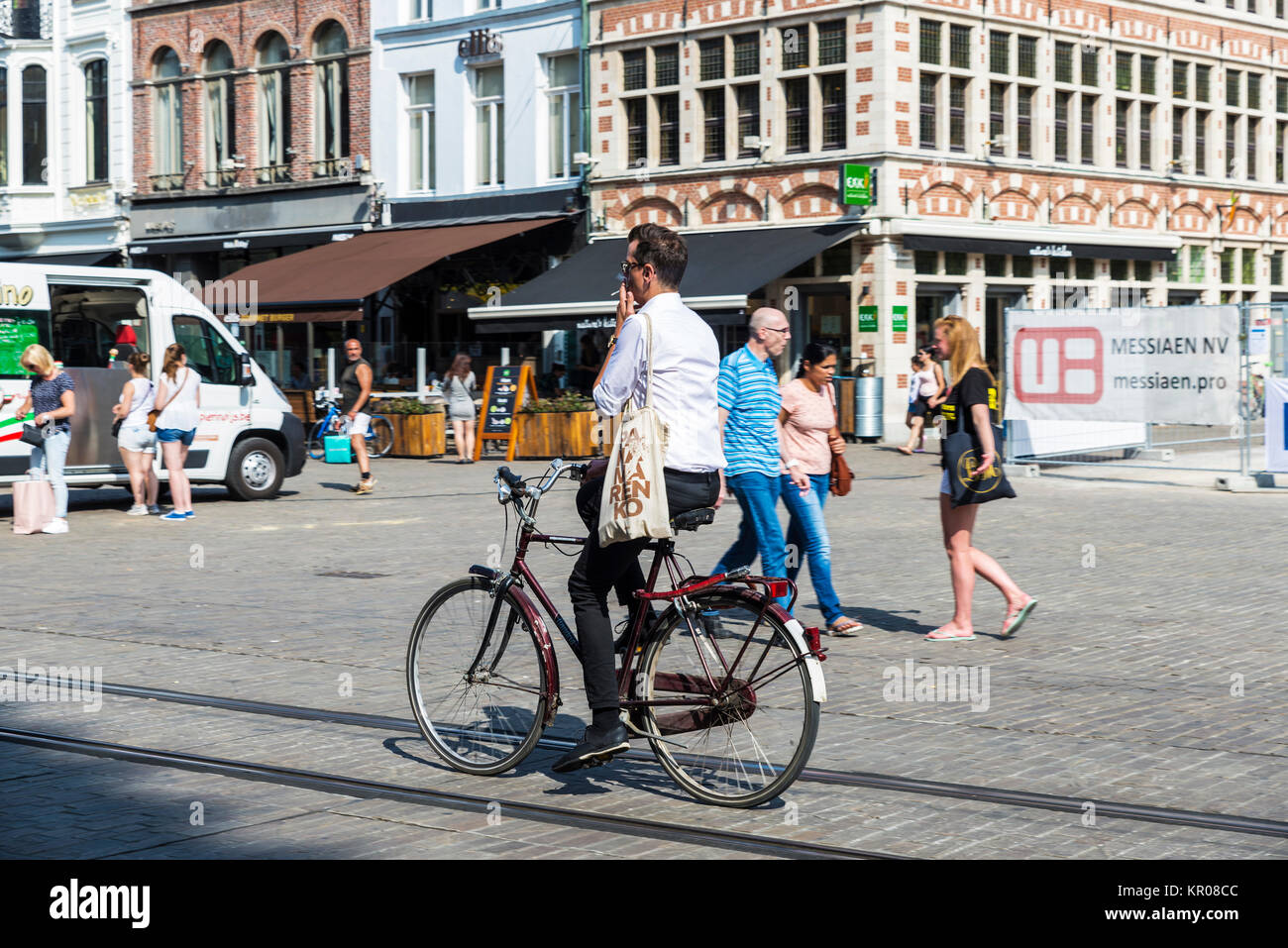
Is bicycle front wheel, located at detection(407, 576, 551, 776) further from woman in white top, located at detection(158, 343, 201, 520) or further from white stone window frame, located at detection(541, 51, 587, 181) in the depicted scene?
white stone window frame, located at detection(541, 51, 587, 181)

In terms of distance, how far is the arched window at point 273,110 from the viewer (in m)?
35.2

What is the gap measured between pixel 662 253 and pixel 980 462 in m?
3.84

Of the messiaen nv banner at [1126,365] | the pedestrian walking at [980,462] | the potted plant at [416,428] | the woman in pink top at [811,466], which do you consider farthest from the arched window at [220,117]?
the pedestrian walking at [980,462]

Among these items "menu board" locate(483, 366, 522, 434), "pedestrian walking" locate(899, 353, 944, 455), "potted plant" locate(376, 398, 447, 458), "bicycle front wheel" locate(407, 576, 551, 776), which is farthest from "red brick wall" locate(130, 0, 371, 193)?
"bicycle front wheel" locate(407, 576, 551, 776)

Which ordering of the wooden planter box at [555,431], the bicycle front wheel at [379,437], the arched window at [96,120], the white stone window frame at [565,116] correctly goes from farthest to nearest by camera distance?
the arched window at [96,120] → the white stone window frame at [565,116] → the bicycle front wheel at [379,437] → the wooden planter box at [555,431]

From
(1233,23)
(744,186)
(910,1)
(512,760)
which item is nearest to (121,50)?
(744,186)

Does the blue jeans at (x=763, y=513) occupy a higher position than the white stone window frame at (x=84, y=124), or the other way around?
the white stone window frame at (x=84, y=124)

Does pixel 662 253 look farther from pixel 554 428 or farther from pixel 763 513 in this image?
pixel 554 428

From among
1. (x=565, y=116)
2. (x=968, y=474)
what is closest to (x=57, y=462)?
(x=968, y=474)

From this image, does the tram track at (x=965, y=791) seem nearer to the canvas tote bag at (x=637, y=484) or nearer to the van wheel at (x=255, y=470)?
the canvas tote bag at (x=637, y=484)

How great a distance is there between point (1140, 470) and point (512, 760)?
661 inches

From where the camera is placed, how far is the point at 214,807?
5.58 metres

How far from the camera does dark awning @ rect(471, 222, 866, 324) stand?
26469 millimetres

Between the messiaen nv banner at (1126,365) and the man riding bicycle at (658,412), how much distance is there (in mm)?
14764
